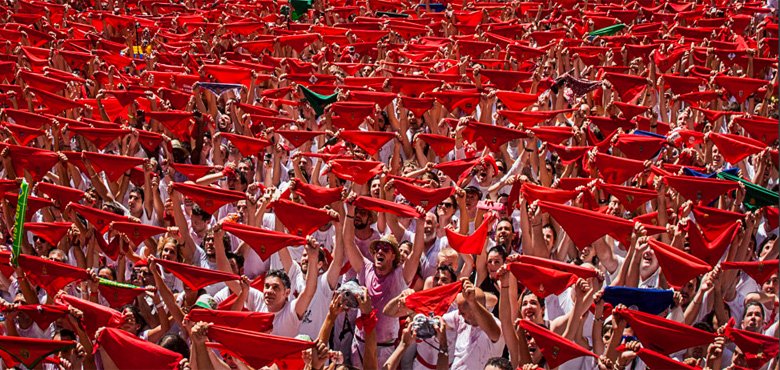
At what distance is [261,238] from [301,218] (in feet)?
1.27

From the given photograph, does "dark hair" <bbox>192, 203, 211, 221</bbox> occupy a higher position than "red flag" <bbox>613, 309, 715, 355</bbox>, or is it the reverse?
"red flag" <bbox>613, 309, 715, 355</bbox>

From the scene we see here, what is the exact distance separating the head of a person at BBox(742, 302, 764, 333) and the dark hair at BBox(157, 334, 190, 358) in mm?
3239

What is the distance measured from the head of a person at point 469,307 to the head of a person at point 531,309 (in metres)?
0.23

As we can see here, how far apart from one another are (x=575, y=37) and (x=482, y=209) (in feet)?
22.5

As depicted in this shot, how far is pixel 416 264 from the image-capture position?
7344 mm

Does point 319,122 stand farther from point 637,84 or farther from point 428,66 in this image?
point 637,84

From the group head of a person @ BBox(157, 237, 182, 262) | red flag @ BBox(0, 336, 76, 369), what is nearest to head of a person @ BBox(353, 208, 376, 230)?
head of a person @ BBox(157, 237, 182, 262)

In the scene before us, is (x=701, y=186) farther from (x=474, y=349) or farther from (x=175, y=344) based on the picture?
(x=175, y=344)

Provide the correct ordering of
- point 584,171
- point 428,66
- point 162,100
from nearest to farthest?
point 584,171 < point 162,100 < point 428,66

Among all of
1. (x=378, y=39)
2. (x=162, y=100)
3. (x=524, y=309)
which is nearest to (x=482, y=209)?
(x=524, y=309)

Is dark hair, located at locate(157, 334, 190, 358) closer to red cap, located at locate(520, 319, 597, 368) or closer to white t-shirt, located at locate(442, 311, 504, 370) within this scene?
white t-shirt, located at locate(442, 311, 504, 370)

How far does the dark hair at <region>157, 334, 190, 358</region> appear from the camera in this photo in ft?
21.3

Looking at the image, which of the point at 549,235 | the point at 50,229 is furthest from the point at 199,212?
the point at 549,235

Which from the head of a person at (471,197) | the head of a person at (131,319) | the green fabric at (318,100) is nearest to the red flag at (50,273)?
the head of a person at (131,319)
